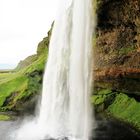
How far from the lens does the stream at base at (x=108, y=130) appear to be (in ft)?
126

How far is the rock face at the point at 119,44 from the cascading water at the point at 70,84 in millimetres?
1660

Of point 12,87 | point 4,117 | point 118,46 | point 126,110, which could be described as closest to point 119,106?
point 126,110

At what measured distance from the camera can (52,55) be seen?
181ft

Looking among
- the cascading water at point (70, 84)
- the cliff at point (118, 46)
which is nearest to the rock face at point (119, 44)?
the cliff at point (118, 46)

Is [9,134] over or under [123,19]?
under

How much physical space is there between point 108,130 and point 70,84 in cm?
742

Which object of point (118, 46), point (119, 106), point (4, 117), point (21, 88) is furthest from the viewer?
point (21, 88)

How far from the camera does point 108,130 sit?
139 feet

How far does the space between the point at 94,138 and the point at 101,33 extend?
39.9ft

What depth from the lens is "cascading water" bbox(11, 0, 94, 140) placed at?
138ft

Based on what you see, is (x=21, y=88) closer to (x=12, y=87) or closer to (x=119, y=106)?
(x=12, y=87)

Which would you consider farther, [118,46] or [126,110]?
[126,110]

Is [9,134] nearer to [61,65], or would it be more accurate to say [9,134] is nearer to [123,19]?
[61,65]

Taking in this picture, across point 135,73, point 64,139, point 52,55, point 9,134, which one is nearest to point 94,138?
point 64,139
